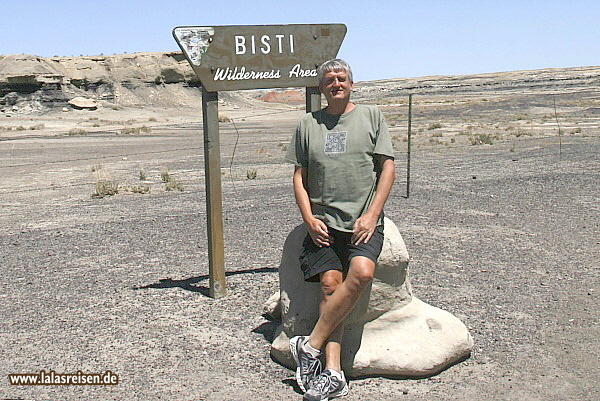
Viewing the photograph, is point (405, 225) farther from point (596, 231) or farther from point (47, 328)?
point (47, 328)

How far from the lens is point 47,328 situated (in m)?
5.76

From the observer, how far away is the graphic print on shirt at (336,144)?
4598 mm

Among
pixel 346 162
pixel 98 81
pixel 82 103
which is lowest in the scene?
pixel 82 103

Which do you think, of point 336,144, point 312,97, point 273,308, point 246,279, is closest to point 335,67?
point 336,144

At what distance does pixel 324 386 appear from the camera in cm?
438

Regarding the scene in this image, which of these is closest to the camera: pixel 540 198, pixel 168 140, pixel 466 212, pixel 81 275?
pixel 81 275

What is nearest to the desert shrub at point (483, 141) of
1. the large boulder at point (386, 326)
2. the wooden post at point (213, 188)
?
the wooden post at point (213, 188)

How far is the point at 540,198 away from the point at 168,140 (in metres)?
21.3

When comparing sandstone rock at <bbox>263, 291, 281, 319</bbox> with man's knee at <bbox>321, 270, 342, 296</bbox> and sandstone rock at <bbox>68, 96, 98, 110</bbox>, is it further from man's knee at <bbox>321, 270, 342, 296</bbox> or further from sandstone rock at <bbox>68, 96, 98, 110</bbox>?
sandstone rock at <bbox>68, 96, 98, 110</bbox>

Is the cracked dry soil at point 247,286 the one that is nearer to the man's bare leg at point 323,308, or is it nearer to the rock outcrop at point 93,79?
the man's bare leg at point 323,308

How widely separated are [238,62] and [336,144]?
1890 mm

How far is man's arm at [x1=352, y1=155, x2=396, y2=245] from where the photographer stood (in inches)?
177

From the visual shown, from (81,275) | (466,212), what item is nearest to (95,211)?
(81,275)

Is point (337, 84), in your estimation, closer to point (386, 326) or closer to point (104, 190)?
point (386, 326)
